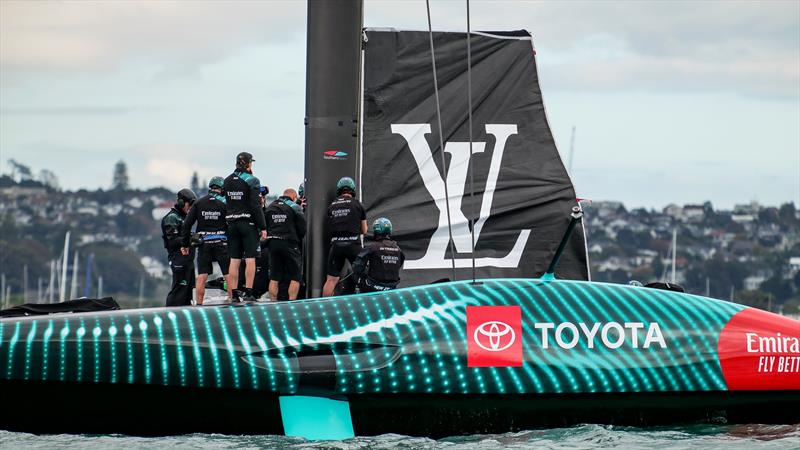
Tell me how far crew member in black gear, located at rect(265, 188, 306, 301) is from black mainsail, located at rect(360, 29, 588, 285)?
2.09 ft

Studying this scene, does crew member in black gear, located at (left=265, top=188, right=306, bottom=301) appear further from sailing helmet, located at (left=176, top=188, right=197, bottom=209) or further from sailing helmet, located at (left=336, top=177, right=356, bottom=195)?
sailing helmet, located at (left=336, top=177, right=356, bottom=195)

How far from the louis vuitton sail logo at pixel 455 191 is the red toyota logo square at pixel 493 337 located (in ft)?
14.1

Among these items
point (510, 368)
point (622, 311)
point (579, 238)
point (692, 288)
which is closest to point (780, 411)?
point (622, 311)

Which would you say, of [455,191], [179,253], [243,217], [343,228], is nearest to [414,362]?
[343,228]

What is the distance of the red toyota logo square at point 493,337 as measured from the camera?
8070mm

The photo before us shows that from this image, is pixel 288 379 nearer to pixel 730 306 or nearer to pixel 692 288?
pixel 730 306

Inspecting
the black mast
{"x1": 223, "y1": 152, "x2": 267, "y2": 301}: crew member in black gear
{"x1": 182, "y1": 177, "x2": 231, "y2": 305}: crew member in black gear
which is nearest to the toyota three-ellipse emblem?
the black mast

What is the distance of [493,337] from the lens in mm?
8109

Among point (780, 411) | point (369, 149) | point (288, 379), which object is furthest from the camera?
point (369, 149)

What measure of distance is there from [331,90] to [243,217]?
189 centimetres

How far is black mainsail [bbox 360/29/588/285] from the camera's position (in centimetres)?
1251

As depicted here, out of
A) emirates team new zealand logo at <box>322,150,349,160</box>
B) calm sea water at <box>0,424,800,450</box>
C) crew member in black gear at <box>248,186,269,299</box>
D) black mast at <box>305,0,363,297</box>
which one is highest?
black mast at <box>305,0,363,297</box>

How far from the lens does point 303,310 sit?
8.17m

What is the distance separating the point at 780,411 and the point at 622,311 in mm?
1164
